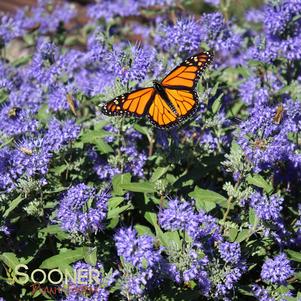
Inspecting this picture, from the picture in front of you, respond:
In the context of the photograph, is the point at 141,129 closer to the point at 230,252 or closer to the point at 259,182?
the point at 259,182

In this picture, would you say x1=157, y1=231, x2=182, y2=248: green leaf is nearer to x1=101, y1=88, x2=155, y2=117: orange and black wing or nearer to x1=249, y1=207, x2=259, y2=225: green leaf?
x1=249, y1=207, x2=259, y2=225: green leaf

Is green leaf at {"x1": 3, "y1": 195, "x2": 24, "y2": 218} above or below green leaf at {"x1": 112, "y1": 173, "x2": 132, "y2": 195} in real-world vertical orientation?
below

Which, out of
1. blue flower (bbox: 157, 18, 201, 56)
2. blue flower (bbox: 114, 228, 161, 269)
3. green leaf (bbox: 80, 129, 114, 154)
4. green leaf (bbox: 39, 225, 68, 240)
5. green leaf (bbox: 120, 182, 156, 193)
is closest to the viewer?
blue flower (bbox: 114, 228, 161, 269)

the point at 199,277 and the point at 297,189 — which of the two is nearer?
the point at 199,277

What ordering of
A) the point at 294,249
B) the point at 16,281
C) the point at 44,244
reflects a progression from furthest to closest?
the point at 294,249 → the point at 44,244 → the point at 16,281

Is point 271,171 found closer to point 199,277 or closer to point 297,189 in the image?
point 297,189

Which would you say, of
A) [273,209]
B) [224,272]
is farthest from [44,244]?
[273,209]

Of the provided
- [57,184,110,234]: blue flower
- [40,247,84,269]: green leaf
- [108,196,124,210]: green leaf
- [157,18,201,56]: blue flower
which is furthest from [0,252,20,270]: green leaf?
[157,18,201,56]: blue flower
